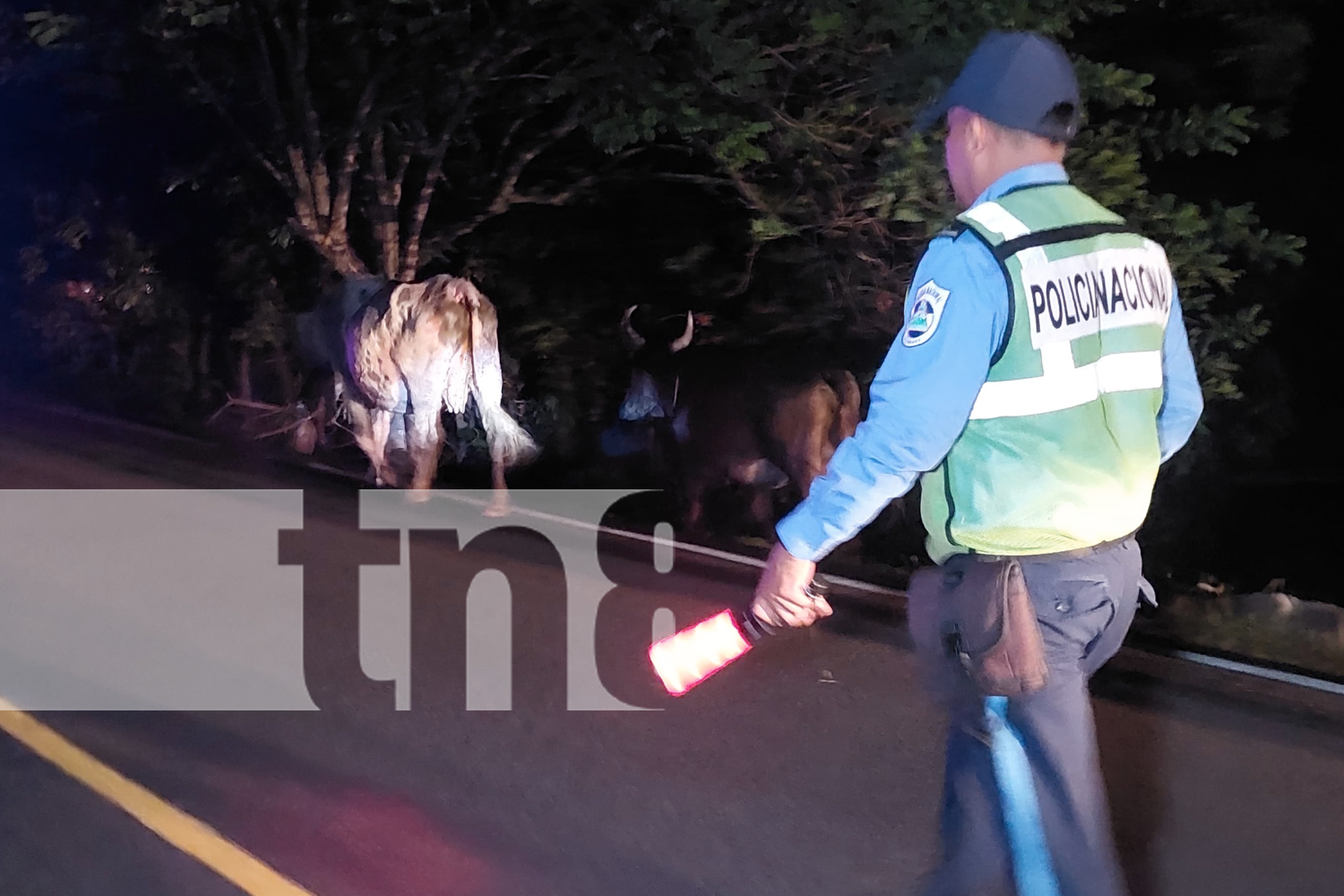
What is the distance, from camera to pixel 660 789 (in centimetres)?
451

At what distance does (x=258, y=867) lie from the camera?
3963 mm

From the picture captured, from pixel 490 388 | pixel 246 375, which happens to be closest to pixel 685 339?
pixel 490 388

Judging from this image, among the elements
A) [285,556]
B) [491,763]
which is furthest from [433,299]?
[491,763]

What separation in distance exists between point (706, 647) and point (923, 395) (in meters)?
0.76

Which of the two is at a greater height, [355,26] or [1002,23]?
[355,26]

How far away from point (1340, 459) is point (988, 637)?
12.6 m

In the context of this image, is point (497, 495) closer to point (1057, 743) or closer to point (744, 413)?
point (744, 413)

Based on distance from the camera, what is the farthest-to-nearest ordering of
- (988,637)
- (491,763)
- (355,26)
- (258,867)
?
(355,26), (491,763), (258,867), (988,637)

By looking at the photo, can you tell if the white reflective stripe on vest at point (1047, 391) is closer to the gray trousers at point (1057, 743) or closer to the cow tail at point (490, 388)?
the gray trousers at point (1057, 743)

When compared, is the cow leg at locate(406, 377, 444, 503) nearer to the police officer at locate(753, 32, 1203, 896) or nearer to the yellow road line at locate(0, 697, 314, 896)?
the yellow road line at locate(0, 697, 314, 896)

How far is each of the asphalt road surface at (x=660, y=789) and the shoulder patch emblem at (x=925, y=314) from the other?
204 centimetres

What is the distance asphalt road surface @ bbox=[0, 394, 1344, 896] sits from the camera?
3922 millimetres

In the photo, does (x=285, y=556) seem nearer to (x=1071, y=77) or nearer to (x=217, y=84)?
(x=1071, y=77)

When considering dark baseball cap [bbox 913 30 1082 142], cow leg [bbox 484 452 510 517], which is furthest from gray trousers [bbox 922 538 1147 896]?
cow leg [bbox 484 452 510 517]
